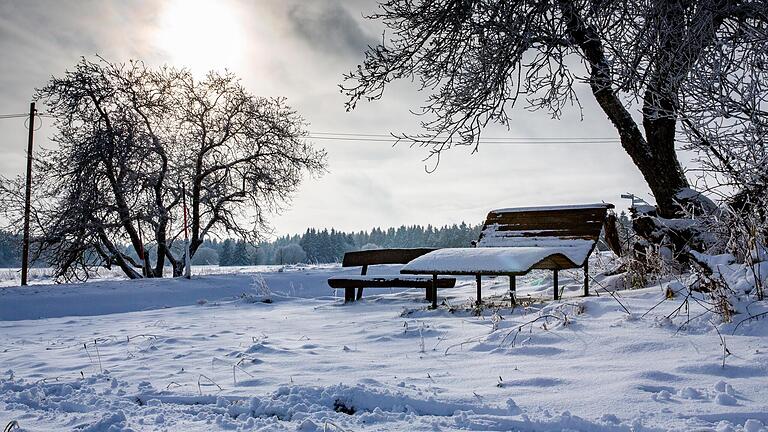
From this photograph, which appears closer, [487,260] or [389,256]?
[487,260]

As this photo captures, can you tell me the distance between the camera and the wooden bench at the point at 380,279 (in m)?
7.64

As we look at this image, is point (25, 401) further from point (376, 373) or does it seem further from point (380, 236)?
point (380, 236)

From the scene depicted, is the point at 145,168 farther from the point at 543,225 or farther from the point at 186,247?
the point at 543,225

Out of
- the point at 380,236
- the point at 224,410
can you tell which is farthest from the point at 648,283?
the point at 380,236

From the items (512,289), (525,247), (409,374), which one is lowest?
(409,374)

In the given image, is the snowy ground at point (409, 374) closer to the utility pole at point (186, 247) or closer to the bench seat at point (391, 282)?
the bench seat at point (391, 282)

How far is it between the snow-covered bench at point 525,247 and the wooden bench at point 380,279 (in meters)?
0.43

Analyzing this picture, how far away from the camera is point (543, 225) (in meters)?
8.39

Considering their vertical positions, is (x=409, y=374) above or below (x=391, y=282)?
below

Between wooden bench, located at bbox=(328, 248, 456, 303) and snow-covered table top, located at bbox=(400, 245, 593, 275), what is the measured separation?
348 mm

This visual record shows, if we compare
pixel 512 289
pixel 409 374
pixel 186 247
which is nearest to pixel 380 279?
pixel 512 289

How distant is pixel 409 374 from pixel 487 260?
3039mm

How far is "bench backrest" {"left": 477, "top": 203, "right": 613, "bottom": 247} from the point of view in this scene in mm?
7855

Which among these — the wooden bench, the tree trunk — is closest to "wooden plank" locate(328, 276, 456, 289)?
the wooden bench
